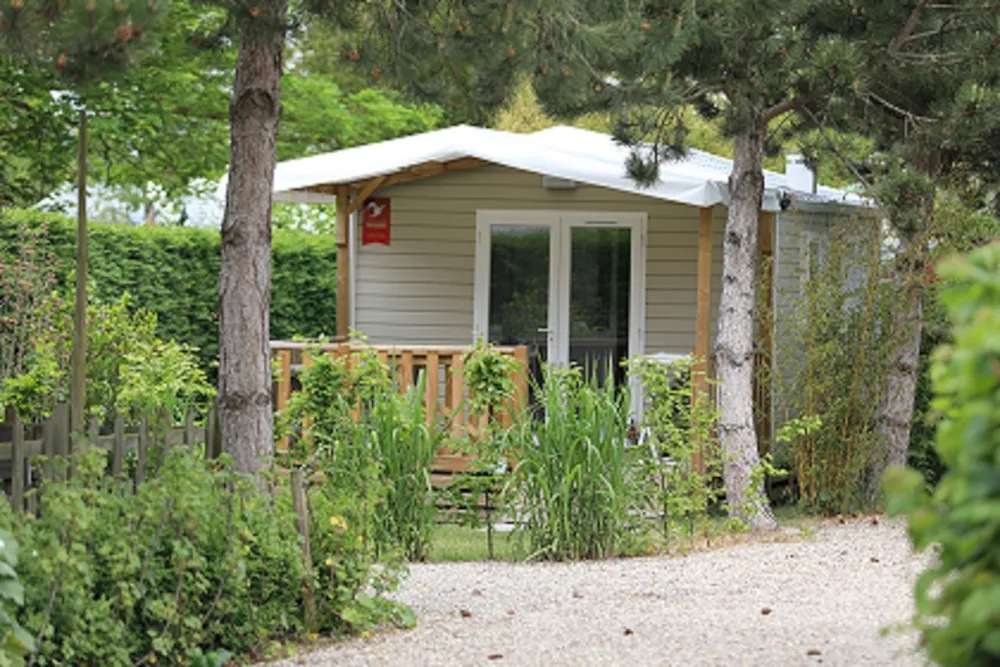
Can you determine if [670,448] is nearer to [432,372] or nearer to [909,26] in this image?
[432,372]

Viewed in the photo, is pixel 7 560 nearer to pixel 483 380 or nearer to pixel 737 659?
pixel 737 659

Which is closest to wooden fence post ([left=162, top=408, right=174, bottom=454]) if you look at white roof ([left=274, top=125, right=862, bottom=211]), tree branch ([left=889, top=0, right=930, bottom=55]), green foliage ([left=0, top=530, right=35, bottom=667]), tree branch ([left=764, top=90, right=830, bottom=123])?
green foliage ([left=0, top=530, right=35, bottom=667])

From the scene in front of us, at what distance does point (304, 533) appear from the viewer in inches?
219

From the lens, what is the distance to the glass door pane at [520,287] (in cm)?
1301

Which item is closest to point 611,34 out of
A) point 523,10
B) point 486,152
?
point 523,10

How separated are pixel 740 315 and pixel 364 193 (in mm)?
4559

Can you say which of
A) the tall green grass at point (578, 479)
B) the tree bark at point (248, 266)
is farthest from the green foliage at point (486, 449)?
the tree bark at point (248, 266)

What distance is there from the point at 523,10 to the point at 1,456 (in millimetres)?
2979

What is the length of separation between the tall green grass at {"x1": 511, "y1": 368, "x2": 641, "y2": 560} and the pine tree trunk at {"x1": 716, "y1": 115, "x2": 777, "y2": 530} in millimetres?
2066

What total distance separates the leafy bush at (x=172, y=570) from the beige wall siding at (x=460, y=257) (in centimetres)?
763

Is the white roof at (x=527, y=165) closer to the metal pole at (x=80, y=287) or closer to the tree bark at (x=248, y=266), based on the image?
the tree bark at (x=248, y=266)

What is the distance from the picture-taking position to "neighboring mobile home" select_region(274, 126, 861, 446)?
12906 mm

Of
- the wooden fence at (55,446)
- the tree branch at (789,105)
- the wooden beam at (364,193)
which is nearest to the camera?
the wooden fence at (55,446)

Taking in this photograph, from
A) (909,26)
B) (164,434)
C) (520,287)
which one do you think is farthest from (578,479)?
(520,287)
